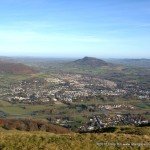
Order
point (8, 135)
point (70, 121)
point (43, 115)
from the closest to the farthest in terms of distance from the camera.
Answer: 1. point (8, 135)
2. point (70, 121)
3. point (43, 115)

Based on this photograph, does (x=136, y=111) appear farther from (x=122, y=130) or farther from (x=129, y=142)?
(x=129, y=142)

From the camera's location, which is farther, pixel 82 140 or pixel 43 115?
pixel 43 115

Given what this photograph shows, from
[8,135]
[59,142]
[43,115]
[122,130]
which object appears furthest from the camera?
[43,115]

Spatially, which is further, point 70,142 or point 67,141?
point 67,141

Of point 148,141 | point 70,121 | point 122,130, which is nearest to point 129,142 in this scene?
point 148,141

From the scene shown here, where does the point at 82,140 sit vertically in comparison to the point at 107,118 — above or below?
above

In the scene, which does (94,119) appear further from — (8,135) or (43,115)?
(8,135)
